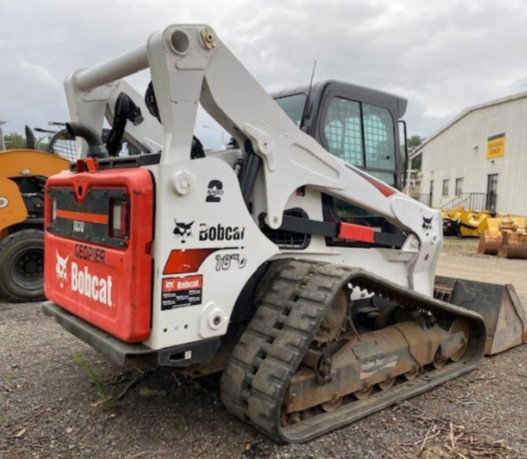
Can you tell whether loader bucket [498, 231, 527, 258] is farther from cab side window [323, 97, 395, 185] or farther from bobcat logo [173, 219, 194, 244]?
bobcat logo [173, 219, 194, 244]

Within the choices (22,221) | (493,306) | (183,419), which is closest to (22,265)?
(22,221)

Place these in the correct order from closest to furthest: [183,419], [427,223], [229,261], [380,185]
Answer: [229,261] < [183,419] < [380,185] < [427,223]

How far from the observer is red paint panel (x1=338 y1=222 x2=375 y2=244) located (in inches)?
153

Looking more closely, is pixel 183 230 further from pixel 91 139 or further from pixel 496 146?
pixel 496 146

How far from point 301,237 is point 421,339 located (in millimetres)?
1386

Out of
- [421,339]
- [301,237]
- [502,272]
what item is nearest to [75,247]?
[301,237]

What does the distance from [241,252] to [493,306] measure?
10.4 ft

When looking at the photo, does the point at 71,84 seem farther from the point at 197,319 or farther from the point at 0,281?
the point at 0,281

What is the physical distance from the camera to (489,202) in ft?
89.2

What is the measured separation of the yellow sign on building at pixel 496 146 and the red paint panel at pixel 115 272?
26.6m

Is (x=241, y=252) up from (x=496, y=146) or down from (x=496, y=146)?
down

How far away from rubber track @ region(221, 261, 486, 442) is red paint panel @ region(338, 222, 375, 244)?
0.49 metres

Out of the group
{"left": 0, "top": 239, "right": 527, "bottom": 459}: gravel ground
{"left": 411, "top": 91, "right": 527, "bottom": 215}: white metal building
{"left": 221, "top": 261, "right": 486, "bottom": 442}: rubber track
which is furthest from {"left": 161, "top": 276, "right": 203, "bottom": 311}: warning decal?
{"left": 411, "top": 91, "right": 527, "bottom": 215}: white metal building

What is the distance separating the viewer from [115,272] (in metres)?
2.89
